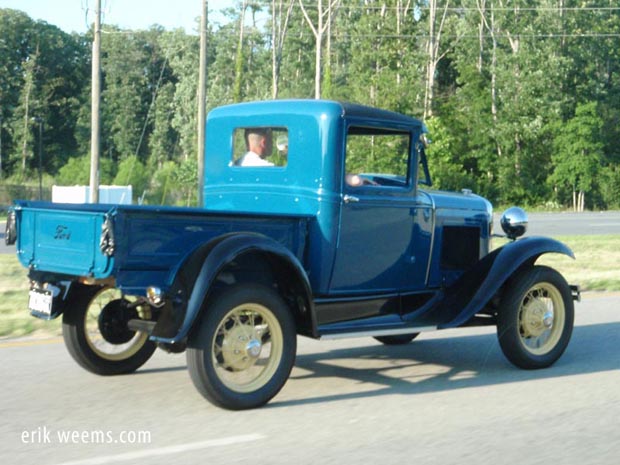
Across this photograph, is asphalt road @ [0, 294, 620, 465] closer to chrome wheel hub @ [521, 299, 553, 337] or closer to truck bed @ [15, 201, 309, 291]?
chrome wheel hub @ [521, 299, 553, 337]

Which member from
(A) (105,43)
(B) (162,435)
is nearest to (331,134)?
(B) (162,435)

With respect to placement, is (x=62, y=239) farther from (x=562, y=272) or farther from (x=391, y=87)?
(x=391, y=87)

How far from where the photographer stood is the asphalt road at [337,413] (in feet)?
17.7

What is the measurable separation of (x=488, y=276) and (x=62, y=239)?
131 inches

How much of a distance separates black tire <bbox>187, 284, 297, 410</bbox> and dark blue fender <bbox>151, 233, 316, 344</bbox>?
12 cm

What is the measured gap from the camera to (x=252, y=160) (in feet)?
26.2

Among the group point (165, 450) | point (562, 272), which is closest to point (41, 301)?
point (165, 450)

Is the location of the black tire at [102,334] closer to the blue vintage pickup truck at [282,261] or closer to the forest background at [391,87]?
the blue vintage pickup truck at [282,261]

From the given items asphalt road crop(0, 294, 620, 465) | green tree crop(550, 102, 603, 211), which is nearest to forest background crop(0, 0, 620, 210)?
green tree crop(550, 102, 603, 211)

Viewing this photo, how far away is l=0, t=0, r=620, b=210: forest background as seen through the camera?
53719 millimetres

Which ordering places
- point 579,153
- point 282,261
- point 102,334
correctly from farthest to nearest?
point 579,153
point 102,334
point 282,261

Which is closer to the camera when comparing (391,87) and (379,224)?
(379,224)

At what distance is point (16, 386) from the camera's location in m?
7.05

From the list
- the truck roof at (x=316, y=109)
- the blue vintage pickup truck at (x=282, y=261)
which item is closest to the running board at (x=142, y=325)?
the blue vintage pickup truck at (x=282, y=261)
